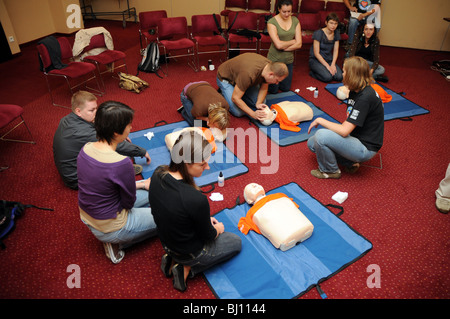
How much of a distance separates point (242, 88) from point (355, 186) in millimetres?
1806

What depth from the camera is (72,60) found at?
16.9ft

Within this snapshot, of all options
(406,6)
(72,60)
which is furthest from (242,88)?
(406,6)

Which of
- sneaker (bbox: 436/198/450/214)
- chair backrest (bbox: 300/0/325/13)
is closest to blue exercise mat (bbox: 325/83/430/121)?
sneaker (bbox: 436/198/450/214)

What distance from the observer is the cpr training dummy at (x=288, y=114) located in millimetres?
4164

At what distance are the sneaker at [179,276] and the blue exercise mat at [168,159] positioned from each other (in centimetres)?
112

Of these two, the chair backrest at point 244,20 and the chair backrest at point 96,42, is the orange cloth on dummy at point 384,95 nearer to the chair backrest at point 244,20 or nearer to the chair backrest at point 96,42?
the chair backrest at point 244,20

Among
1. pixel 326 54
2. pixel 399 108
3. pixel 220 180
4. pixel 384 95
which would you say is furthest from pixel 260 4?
pixel 220 180

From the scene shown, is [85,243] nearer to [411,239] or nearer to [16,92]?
[411,239]

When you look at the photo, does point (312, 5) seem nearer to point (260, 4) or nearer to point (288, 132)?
point (260, 4)

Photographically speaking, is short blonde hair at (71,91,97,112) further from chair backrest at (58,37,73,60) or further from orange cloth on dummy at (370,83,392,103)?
orange cloth on dummy at (370,83,392,103)

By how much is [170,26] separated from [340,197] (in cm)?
455

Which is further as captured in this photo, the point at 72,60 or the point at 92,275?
the point at 72,60

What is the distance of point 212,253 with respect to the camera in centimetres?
226

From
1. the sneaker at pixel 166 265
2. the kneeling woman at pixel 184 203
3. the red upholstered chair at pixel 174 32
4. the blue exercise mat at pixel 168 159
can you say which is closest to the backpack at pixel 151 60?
the red upholstered chair at pixel 174 32
